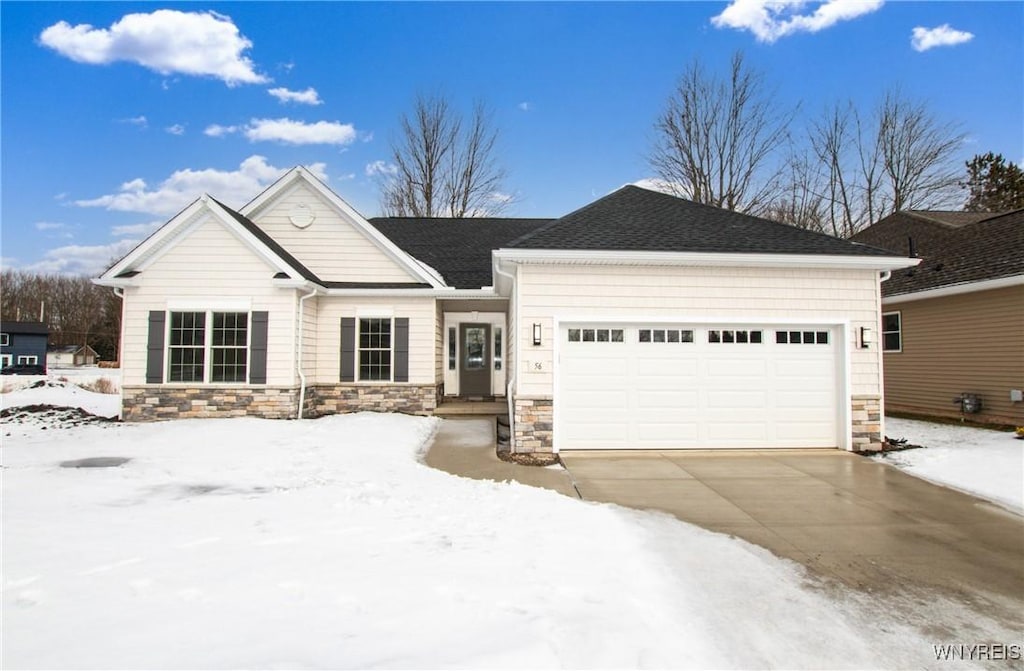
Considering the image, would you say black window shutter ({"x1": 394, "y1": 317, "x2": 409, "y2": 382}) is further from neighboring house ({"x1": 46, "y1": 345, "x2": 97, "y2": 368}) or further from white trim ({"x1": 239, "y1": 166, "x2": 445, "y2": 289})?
neighboring house ({"x1": 46, "y1": 345, "x2": 97, "y2": 368})

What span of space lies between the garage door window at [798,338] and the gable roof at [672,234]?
1377 millimetres

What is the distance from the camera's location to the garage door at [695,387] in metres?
8.49

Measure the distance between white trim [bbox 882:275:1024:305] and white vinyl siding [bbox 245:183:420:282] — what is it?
482 inches

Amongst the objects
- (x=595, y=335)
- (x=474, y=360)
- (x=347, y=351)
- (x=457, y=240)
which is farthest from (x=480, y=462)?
(x=457, y=240)

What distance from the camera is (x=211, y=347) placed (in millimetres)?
10711

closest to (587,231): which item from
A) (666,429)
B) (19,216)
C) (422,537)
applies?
(666,429)

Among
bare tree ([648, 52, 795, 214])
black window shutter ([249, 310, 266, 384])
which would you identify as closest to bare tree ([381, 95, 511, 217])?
bare tree ([648, 52, 795, 214])

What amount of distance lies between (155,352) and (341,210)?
16.4ft

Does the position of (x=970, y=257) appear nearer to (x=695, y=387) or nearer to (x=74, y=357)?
(x=695, y=387)

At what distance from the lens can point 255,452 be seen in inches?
304

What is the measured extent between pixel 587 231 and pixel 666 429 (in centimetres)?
360

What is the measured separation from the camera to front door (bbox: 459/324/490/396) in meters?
14.5

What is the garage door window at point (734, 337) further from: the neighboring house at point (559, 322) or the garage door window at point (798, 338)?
the garage door window at point (798, 338)

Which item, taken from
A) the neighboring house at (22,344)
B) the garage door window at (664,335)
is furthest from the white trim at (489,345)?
the neighboring house at (22,344)
